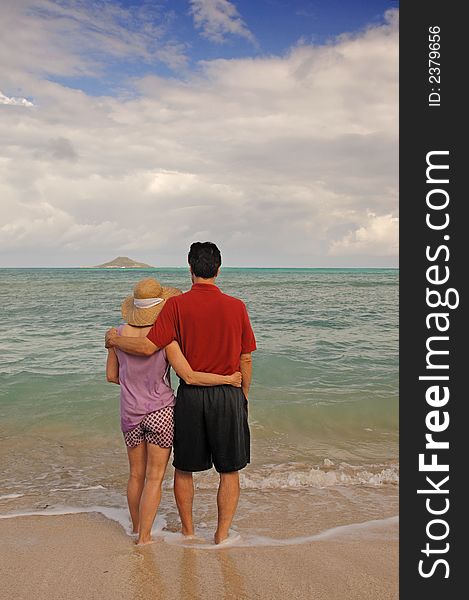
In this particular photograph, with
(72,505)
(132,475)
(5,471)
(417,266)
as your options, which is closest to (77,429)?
(5,471)

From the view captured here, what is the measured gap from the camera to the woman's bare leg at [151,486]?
3945 millimetres

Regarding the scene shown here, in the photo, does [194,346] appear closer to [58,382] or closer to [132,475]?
[132,475]

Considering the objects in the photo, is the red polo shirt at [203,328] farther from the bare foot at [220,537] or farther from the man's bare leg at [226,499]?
the bare foot at [220,537]

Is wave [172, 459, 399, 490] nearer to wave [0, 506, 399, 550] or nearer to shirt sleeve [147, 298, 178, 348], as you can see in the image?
wave [0, 506, 399, 550]

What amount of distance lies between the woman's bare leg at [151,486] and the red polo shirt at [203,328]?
2.10ft

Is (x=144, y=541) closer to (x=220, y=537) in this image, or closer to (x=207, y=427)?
(x=220, y=537)

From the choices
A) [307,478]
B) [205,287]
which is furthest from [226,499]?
[307,478]

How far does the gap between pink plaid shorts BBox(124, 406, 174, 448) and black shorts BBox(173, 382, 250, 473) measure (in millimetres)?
57

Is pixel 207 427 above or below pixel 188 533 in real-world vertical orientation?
above

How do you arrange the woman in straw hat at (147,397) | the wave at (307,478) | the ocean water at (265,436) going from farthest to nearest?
1. the wave at (307,478)
2. the ocean water at (265,436)
3. the woman in straw hat at (147,397)

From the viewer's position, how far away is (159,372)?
12.8ft

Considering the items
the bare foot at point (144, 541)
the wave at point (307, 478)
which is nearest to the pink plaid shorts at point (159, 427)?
the bare foot at point (144, 541)

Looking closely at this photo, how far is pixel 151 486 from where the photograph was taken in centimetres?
397

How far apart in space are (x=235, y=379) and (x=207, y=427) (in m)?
0.36
